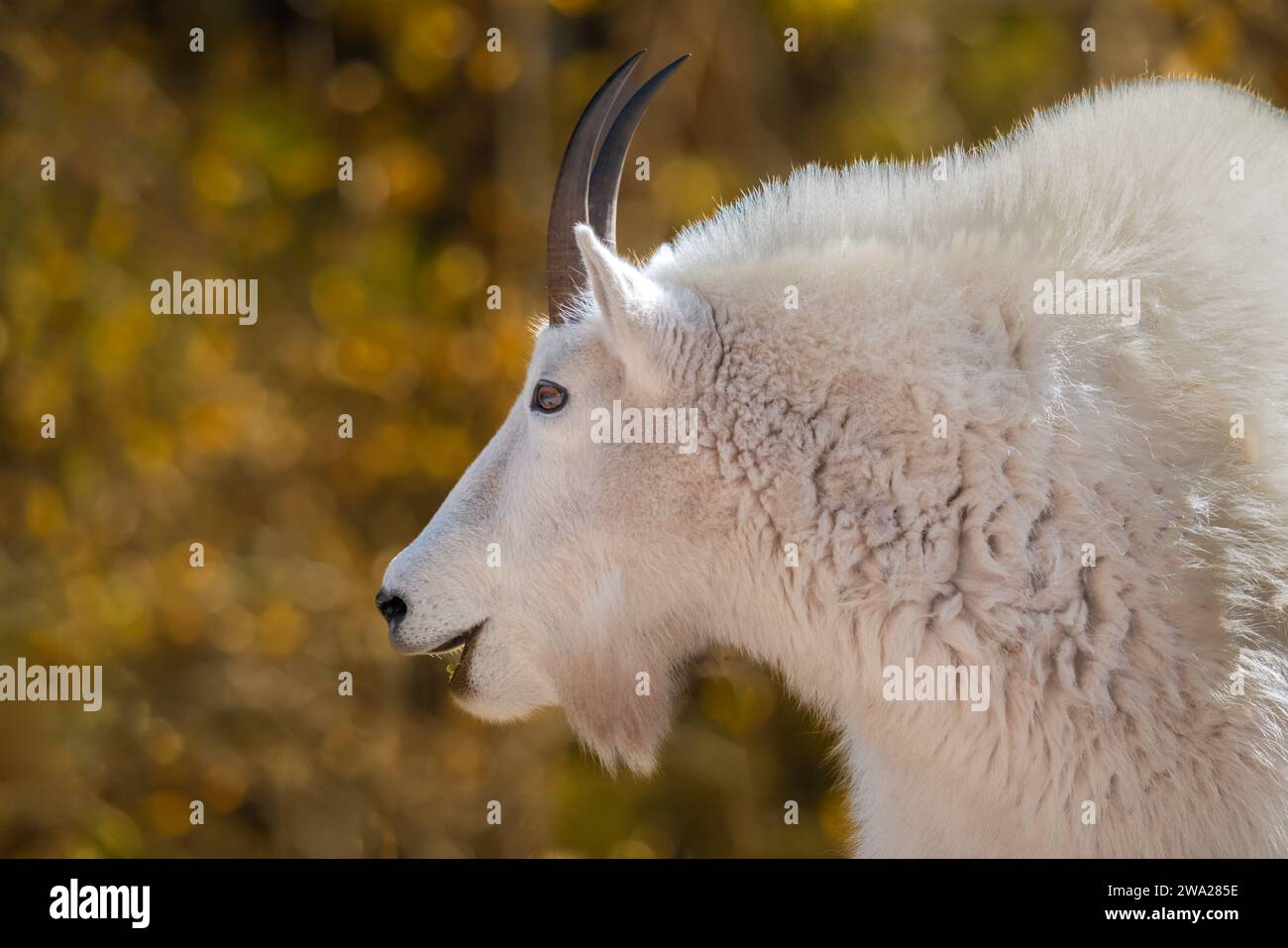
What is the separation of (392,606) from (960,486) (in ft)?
4.46

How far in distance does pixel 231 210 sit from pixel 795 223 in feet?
20.4

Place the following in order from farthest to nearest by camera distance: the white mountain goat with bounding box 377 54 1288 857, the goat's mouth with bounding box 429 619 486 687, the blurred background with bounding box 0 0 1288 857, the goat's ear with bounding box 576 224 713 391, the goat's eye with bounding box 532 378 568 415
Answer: the blurred background with bounding box 0 0 1288 857
the goat's mouth with bounding box 429 619 486 687
the goat's eye with bounding box 532 378 568 415
the goat's ear with bounding box 576 224 713 391
the white mountain goat with bounding box 377 54 1288 857

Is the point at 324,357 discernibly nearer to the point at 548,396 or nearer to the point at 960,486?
the point at 548,396

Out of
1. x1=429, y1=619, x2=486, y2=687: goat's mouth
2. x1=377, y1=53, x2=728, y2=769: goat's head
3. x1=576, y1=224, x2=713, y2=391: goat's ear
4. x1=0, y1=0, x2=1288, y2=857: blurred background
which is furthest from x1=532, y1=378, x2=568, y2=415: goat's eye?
x1=0, y1=0, x2=1288, y2=857: blurred background

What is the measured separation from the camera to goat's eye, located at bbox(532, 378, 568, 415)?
3.25 meters

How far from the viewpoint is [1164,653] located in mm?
2836

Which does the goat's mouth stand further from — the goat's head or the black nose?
the black nose

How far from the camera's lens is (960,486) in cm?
291

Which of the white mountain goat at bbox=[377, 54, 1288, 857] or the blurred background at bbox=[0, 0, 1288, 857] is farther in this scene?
the blurred background at bbox=[0, 0, 1288, 857]

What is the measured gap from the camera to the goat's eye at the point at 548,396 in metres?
3.25

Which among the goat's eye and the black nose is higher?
the goat's eye

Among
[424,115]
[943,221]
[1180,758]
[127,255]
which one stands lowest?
[1180,758]
